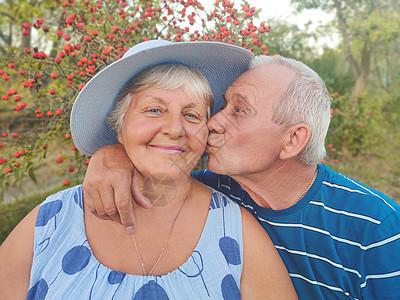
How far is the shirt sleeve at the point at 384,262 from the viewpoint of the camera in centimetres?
137

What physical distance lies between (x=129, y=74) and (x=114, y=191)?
628mm

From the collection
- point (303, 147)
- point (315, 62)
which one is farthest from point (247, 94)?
point (315, 62)

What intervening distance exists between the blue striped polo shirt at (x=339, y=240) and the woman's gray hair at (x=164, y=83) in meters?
0.78

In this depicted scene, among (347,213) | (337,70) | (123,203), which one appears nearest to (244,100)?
(347,213)

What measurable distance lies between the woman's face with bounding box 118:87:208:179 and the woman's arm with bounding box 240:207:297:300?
18.6 inches

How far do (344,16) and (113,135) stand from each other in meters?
10.3

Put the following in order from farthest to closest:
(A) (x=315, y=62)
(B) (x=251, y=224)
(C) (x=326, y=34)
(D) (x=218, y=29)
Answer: (C) (x=326, y=34) → (A) (x=315, y=62) → (D) (x=218, y=29) → (B) (x=251, y=224)

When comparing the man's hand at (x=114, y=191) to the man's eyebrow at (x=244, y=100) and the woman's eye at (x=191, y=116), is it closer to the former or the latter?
the woman's eye at (x=191, y=116)

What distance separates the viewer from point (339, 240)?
1.55 m

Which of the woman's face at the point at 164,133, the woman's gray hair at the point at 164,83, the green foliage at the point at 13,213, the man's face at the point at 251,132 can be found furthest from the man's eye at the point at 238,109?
the green foliage at the point at 13,213

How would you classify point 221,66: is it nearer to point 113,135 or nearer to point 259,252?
point 113,135

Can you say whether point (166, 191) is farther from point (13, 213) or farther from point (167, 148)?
point (13, 213)

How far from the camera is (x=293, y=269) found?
65.5 inches

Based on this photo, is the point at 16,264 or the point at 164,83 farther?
the point at 164,83
